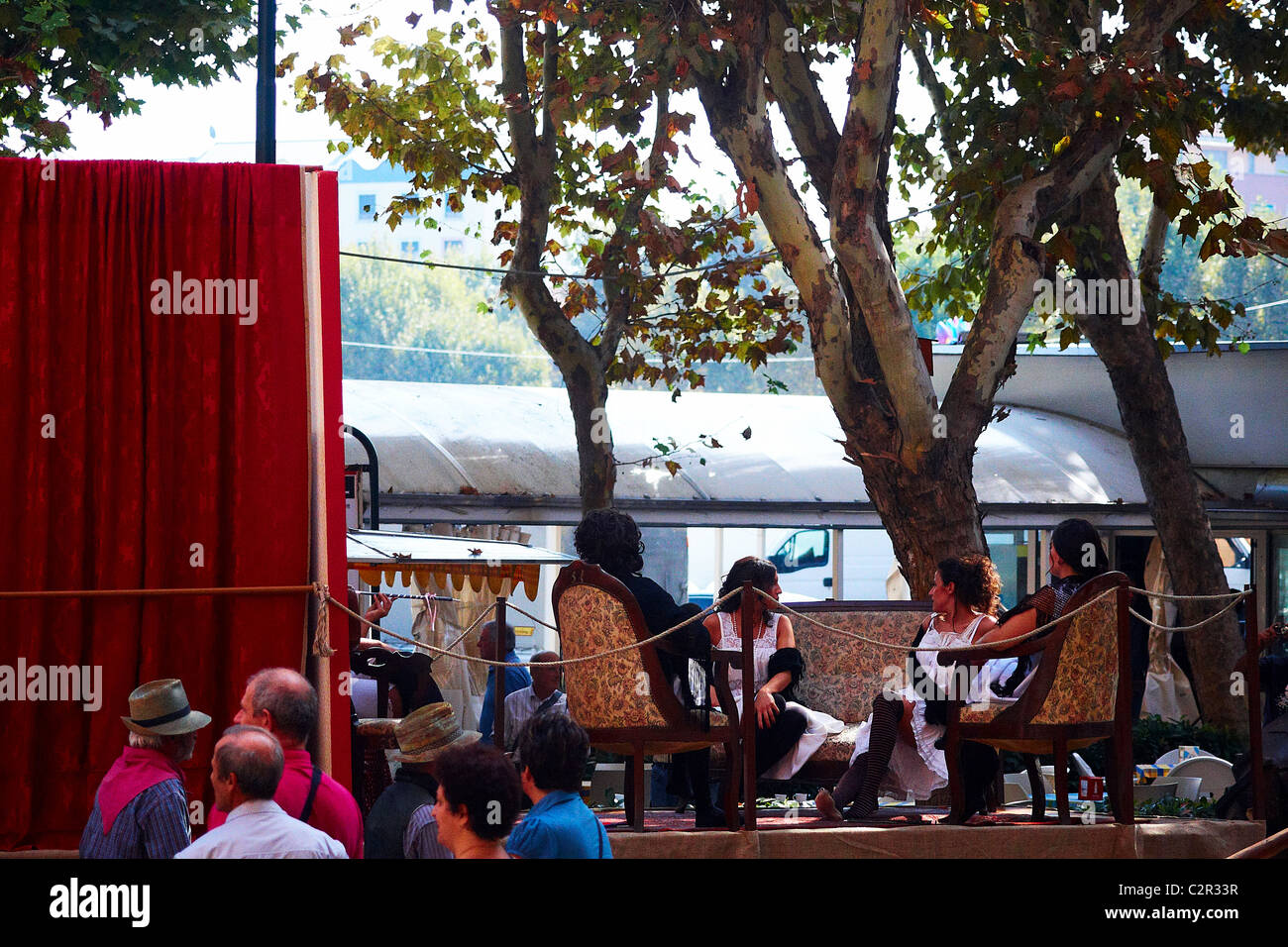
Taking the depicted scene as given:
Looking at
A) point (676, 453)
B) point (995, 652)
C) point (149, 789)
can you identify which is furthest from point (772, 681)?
point (676, 453)

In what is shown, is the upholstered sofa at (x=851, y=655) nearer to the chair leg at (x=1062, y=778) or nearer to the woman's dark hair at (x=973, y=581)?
the woman's dark hair at (x=973, y=581)

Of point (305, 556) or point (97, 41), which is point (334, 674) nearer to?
point (305, 556)

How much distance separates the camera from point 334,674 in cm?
576

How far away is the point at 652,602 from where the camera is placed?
6.48 metres

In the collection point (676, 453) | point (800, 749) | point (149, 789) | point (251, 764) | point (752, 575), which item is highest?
point (676, 453)

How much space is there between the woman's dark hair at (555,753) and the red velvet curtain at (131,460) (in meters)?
1.57

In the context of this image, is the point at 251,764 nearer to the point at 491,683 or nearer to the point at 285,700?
the point at 285,700

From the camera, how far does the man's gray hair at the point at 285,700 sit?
4.79 metres

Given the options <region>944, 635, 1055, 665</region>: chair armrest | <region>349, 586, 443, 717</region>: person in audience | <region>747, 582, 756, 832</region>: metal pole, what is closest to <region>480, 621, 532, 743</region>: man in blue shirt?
<region>349, 586, 443, 717</region>: person in audience

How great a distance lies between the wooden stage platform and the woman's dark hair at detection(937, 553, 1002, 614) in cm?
92

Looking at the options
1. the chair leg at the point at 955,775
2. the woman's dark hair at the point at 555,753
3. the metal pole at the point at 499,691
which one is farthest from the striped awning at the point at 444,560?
the woman's dark hair at the point at 555,753

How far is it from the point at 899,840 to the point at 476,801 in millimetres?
2699

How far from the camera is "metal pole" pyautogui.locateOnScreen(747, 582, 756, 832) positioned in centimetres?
614
